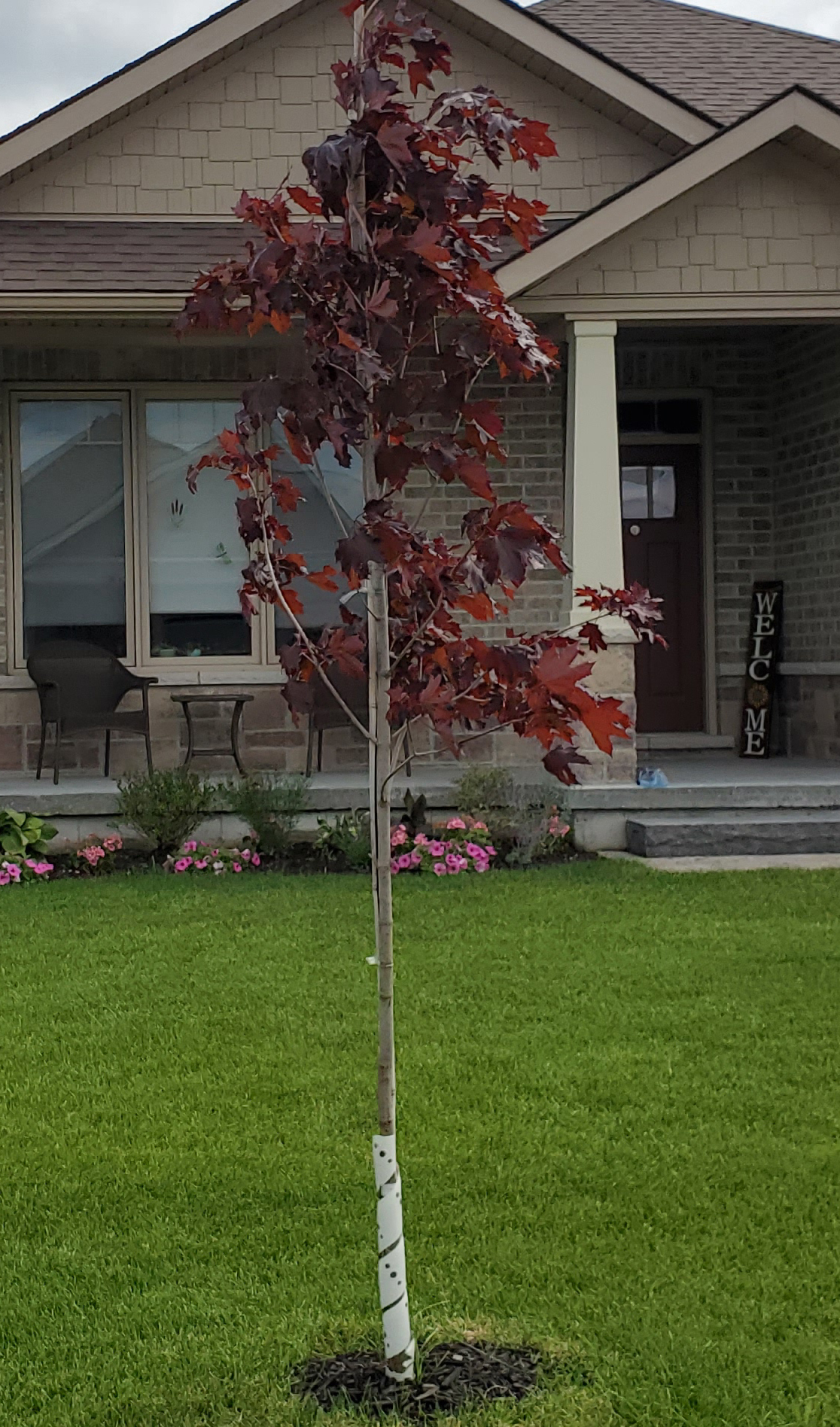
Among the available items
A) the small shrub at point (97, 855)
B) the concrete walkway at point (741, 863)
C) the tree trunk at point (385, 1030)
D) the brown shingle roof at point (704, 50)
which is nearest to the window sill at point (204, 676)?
the small shrub at point (97, 855)

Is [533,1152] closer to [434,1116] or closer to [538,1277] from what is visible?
[434,1116]

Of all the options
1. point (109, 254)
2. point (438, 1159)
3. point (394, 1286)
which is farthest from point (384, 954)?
point (109, 254)

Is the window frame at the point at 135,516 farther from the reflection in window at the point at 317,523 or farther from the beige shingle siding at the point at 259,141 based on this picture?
the beige shingle siding at the point at 259,141

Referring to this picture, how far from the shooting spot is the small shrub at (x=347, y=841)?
9.38 meters

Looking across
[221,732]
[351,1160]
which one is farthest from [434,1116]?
[221,732]

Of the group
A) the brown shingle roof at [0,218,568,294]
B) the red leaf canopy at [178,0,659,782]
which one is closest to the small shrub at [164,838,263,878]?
the brown shingle roof at [0,218,568,294]

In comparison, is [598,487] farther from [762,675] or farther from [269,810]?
[762,675]

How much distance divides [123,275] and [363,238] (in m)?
7.57

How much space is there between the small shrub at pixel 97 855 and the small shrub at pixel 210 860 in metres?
0.32

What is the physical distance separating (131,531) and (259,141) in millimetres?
2930

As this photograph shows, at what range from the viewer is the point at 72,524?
11484 millimetres

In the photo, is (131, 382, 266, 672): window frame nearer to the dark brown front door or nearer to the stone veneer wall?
the stone veneer wall

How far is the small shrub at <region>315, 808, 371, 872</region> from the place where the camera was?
9383 millimetres

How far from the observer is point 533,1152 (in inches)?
180
